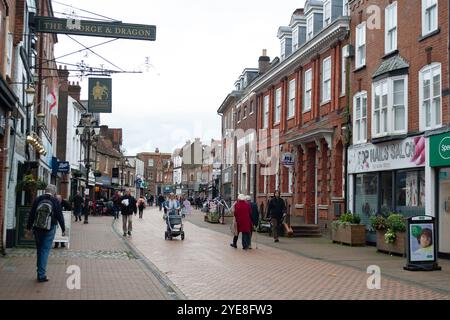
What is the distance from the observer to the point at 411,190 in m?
19.5

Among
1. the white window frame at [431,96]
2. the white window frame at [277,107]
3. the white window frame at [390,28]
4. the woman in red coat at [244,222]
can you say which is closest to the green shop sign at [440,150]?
the white window frame at [431,96]

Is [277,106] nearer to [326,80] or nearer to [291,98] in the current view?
[291,98]

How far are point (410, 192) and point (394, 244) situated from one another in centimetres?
267

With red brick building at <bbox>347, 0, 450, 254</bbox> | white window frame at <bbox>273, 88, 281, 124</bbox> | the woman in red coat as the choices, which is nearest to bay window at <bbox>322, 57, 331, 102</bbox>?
red brick building at <bbox>347, 0, 450, 254</bbox>

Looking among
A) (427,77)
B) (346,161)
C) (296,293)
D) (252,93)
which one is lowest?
(296,293)

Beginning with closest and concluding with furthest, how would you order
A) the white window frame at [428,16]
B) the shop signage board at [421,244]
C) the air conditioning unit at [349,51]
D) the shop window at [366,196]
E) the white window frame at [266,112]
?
the shop signage board at [421,244] < the white window frame at [428,16] < the shop window at [366,196] < the air conditioning unit at [349,51] < the white window frame at [266,112]

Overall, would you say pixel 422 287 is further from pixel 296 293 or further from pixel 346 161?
pixel 346 161

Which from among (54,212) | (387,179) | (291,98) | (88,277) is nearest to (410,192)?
(387,179)

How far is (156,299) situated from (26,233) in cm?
889

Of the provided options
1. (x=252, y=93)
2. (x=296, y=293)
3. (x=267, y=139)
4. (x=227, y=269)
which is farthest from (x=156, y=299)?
(x=252, y=93)

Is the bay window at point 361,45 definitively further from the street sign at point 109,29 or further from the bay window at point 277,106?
the bay window at point 277,106

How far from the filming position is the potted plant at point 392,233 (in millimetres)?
17188

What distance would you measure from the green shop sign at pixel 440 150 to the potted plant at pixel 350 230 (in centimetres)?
399

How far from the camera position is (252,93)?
132ft
